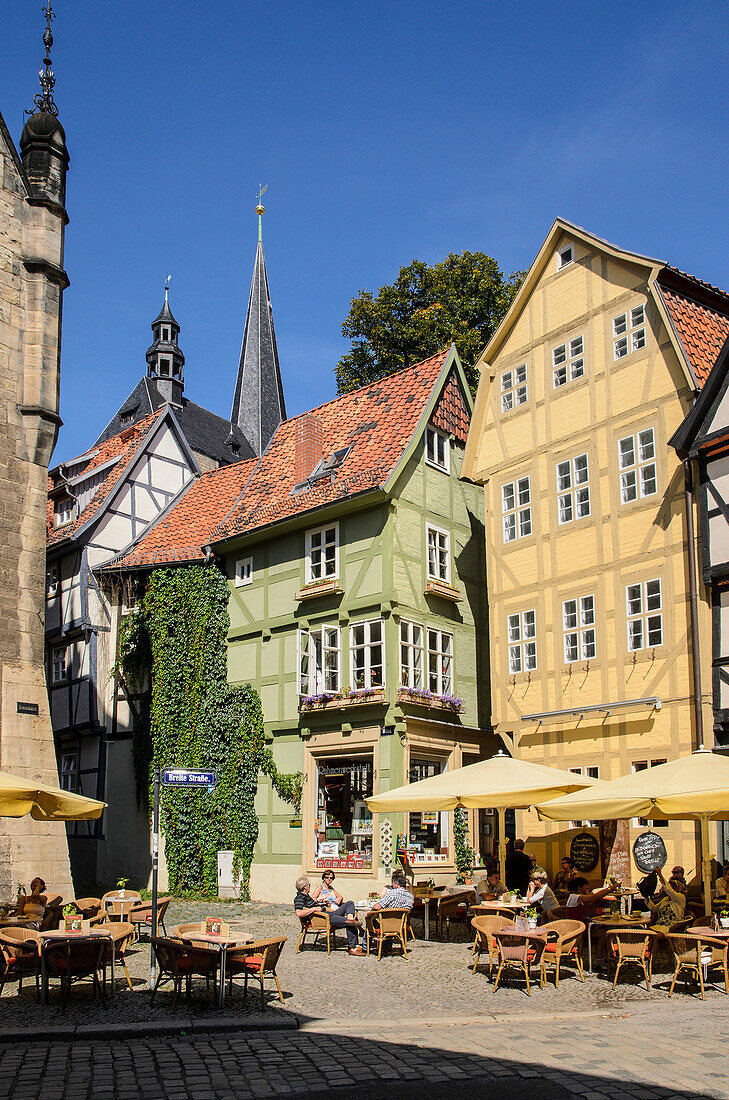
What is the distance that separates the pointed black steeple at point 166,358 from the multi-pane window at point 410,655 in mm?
28080

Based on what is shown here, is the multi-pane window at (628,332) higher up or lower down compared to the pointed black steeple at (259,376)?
lower down

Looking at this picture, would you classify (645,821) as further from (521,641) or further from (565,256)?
(565,256)

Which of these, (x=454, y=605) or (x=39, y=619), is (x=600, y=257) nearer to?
(x=454, y=605)

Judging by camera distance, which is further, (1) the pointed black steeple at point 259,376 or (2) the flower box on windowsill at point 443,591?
(1) the pointed black steeple at point 259,376

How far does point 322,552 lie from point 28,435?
7.26 m

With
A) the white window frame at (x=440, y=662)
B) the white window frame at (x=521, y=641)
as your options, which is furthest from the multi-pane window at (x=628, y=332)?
the white window frame at (x=440, y=662)

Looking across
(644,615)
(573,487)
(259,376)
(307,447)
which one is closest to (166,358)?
(259,376)

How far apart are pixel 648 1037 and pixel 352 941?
700 centimetres

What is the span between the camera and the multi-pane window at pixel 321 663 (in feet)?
78.1

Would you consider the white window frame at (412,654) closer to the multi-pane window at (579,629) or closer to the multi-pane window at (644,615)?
the multi-pane window at (579,629)

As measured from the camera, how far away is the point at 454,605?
993 inches

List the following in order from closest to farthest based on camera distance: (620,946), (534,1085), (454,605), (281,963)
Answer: (534,1085)
(620,946)
(281,963)
(454,605)

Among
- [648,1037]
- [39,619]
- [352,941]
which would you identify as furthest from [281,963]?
[39,619]

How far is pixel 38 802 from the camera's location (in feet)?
41.9
